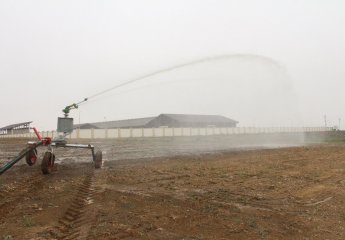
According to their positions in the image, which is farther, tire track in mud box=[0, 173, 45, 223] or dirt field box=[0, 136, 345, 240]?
tire track in mud box=[0, 173, 45, 223]

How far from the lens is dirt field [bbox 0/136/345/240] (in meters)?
7.30

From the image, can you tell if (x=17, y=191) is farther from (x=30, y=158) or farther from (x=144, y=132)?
(x=144, y=132)

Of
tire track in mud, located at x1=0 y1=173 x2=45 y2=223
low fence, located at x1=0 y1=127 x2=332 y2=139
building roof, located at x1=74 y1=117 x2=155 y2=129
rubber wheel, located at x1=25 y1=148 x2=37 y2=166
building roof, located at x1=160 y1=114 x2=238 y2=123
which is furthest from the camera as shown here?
building roof, located at x1=74 y1=117 x2=155 y2=129

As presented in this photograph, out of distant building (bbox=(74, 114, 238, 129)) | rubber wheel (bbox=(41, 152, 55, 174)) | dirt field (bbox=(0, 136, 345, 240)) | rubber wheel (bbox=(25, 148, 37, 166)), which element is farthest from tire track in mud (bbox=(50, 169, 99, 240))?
distant building (bbox=(74, 114, 238, 129))

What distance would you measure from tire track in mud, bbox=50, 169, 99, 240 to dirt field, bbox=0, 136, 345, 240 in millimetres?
21

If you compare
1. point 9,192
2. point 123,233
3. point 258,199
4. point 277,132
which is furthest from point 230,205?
point 277,132

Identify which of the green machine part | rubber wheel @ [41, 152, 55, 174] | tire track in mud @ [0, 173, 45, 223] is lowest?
tire track in mud @ [0, 173, 45, 223]

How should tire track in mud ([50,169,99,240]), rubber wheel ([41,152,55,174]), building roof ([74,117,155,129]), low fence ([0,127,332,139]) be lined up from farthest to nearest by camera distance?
1. building roof ([74,117,155,129])
2. low fence ([0,127,332,139])
3. rubber wheel ([41,152,55,174])
4. tire track in mud ([50,169,99,240])

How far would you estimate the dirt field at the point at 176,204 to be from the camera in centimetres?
730

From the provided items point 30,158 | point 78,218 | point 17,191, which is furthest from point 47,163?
point 78,218

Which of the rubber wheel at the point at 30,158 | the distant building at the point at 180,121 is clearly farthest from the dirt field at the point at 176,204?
the distant building at the point at 180,121

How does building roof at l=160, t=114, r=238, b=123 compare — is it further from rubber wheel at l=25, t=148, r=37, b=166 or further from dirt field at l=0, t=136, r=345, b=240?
dirt field at l=0, t=136, r=345, b=240

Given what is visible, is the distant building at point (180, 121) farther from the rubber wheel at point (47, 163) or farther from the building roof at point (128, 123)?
the rubber wheel at point (47, 163)

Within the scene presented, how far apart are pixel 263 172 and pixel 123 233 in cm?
926
